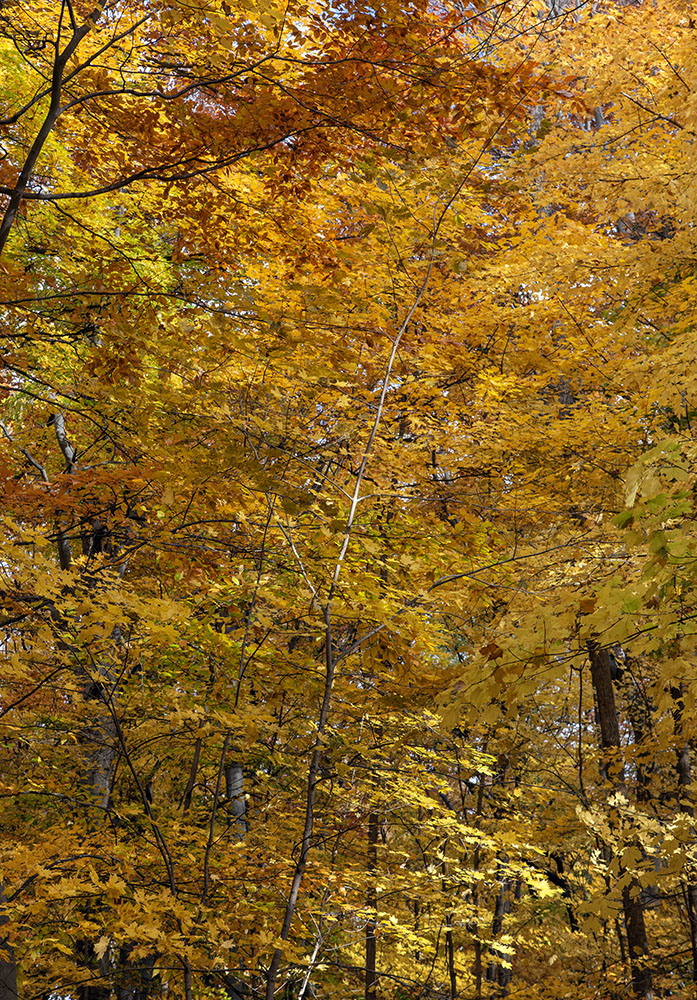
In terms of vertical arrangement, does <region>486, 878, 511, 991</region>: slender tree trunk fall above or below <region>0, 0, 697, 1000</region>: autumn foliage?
below

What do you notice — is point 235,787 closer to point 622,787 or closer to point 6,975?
point 6,975

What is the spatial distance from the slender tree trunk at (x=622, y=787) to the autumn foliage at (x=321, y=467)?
0.07 meters

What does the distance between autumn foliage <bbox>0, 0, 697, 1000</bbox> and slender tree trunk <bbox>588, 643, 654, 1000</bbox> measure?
0.07 metres

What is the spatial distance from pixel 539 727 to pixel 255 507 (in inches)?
395

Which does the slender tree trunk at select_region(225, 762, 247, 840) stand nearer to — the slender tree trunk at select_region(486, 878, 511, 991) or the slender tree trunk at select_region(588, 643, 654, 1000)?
the slender tree trunk at select_region(486, 878, 511, 991)

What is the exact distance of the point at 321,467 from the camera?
22.8ft

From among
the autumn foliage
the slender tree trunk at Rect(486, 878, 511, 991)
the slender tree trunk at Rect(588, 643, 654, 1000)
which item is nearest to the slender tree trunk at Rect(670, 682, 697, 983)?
the autumn foliage

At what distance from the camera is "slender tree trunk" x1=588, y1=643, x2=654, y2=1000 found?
267 inches

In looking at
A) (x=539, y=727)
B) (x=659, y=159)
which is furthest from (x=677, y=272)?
(x=539, y=727)

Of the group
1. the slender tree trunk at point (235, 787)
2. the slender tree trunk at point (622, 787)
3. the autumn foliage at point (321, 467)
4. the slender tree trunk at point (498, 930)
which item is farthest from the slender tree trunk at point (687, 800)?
the slender tree trunk at point (235, 787)

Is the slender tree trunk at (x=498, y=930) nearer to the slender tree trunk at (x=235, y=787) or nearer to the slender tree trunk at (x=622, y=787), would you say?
the slender tree trunk at (x=622, y=787)

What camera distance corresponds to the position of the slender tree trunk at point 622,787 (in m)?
6.78

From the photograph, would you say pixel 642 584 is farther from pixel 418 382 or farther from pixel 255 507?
pixel 418 382

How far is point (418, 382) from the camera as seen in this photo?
6.11m
